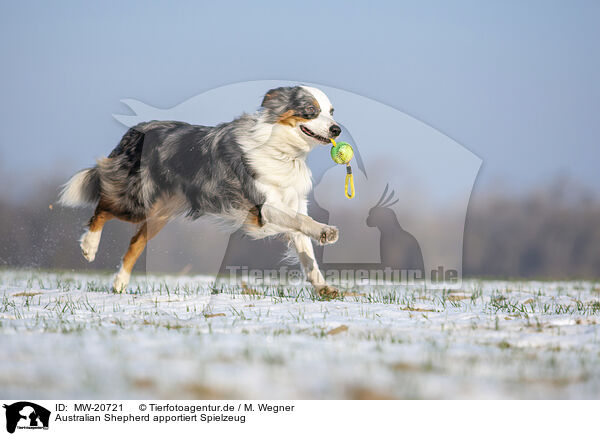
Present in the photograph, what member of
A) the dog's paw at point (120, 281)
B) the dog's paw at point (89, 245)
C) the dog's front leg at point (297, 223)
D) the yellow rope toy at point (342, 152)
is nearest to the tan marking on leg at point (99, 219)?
the dog's paw at point (89, 245)

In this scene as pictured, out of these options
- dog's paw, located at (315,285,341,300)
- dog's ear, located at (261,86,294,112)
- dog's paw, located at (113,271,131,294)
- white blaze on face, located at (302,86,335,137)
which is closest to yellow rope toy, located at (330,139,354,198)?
white blaze on face, located at (302,86,335,137)

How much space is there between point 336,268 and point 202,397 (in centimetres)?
596

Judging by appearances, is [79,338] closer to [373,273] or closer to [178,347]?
[178,347]

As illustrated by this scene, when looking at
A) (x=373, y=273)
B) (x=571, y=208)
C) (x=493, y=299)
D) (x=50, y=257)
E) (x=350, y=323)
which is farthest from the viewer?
(x=571, y=208)

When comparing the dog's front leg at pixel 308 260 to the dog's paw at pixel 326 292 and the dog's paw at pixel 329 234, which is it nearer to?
the dog's paw at pixel 326 292

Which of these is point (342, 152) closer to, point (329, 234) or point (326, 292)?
point (329, 234)

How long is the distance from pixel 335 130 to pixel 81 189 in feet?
9.86

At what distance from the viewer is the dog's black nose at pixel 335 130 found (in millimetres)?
5223

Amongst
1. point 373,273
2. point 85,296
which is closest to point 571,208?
point 373,273

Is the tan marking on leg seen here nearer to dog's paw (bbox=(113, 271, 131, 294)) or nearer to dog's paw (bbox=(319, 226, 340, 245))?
dog's paw (bbox=(113, 271, 131, 294))

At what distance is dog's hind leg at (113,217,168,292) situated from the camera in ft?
19.7

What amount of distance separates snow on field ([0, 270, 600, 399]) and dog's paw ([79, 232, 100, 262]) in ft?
4.66

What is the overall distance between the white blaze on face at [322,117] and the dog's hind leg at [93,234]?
2.41 meters
